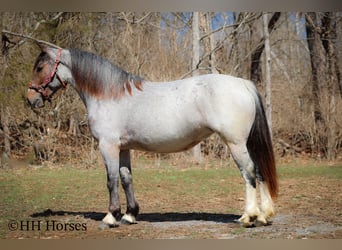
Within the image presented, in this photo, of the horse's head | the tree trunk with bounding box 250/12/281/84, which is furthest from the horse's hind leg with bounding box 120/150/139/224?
the tree trunk with bounding box 250/12/281/84

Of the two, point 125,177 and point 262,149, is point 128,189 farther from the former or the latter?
point 262,149

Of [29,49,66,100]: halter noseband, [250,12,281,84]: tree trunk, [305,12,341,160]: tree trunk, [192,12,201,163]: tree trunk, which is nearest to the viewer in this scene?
[29,49,66,100]: halter noseband

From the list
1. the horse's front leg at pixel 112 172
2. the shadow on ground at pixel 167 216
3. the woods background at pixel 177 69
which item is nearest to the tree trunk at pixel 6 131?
the woods background at pixel 177 69

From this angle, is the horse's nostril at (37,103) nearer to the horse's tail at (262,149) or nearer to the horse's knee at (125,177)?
the horse's knee at (125,177)

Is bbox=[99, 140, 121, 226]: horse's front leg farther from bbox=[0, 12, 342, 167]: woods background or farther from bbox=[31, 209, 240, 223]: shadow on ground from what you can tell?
bbox=[0, 12, 342, 167]: woods background

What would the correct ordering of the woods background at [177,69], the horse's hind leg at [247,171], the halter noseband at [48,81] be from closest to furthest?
1. the horse's hind leg at [247,171]
2. the halter noseband at [48,81]
3. the woods background at [177,69]

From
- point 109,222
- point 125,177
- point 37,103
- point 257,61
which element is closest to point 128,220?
point 109,222

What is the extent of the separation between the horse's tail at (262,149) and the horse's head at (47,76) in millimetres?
1804

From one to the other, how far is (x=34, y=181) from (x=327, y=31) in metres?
5.64

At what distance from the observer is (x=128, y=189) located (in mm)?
4098

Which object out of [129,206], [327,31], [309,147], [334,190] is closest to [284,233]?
[129,206]

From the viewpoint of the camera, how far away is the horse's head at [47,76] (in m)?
4.14

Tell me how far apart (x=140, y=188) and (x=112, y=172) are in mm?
2124

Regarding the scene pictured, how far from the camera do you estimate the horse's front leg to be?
3902 mm
